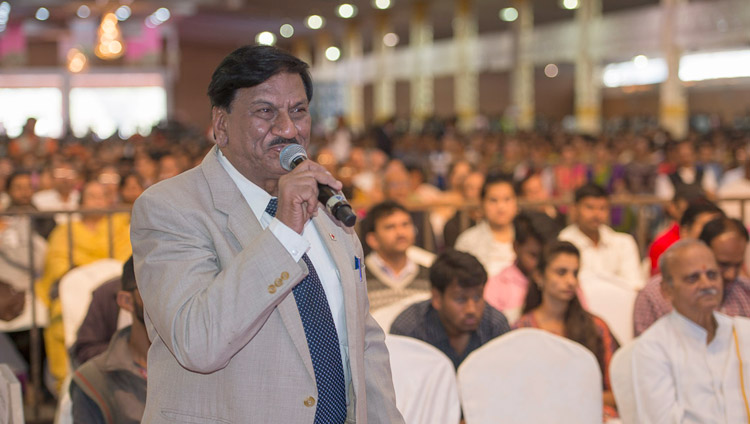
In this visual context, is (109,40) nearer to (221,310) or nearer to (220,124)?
(220,124)

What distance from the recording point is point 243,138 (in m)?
1.75

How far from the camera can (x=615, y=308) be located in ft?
14.6

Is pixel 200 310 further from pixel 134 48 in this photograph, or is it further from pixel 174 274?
pixel 134 48

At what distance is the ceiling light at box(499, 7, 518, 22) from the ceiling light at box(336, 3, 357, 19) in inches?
170

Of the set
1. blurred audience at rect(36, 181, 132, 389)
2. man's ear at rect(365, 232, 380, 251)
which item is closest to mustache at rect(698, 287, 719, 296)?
man's ear at rect(365, 232, 380, 251)

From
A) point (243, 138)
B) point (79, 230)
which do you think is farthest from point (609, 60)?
point (243, 138)

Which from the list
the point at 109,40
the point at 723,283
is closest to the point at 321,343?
the point at 723,283

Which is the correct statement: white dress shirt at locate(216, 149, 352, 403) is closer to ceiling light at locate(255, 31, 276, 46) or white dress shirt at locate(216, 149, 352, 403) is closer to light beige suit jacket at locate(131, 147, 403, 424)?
light beige suit jacket at locate(131, 147, 403, 424)

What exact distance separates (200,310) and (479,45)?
33272 mm

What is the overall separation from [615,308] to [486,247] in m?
1.24

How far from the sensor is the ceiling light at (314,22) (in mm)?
27388

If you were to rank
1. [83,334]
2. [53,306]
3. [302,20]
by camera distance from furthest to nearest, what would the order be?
[302,20] → [53,306] → [83,334]

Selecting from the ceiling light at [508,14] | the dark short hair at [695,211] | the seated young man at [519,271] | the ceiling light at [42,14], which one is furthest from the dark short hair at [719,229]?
the ceiling light at [42,14]

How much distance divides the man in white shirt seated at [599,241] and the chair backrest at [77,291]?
105 inches
